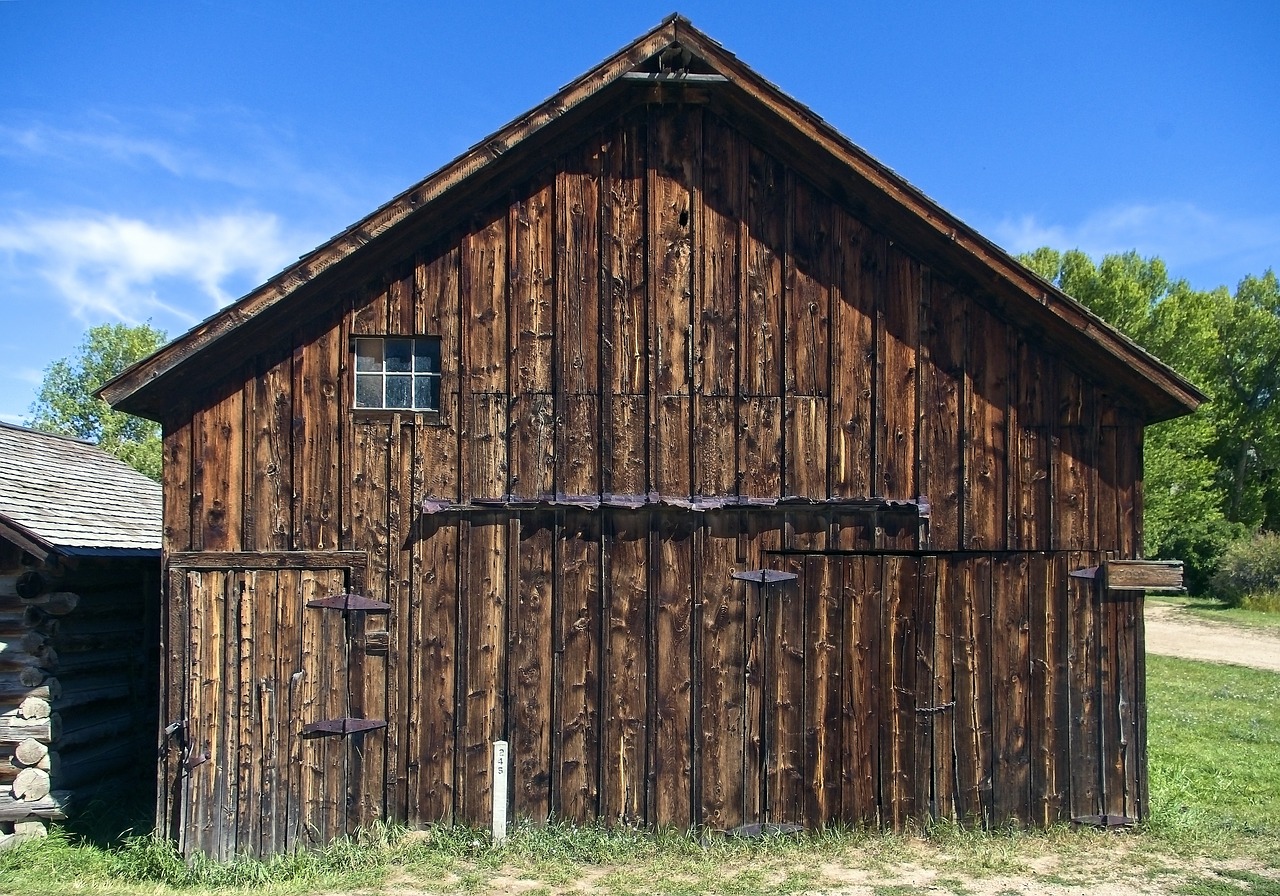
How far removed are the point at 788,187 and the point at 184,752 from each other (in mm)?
7733

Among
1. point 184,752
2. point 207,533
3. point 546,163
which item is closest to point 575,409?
point 546,163

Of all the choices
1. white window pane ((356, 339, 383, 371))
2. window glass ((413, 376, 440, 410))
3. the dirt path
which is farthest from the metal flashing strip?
the dirt path

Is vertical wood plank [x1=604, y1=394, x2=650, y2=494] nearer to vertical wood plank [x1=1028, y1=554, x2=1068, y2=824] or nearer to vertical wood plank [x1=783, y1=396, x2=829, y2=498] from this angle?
vertical wood plank [x1=783, y1=396, x2=829, y2=498]

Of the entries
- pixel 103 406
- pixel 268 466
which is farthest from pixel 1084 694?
pixel 103 406

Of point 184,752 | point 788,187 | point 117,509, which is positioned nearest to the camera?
point 184,752

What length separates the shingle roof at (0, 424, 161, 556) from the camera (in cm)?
917

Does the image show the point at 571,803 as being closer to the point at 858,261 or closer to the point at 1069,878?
the point at 1069,878

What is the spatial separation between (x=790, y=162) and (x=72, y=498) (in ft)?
31.6

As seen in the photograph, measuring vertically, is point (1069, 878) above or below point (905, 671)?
below

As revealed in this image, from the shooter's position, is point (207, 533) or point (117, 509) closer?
point (207, 533)

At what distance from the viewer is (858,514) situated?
336 inches

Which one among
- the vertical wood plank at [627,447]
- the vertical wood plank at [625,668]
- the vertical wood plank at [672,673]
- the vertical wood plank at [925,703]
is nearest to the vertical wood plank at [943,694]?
the vertical wood plank at [925,703]

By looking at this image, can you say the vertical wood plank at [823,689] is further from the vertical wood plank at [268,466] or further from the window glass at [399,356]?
the vertical wood plank at [268,466]

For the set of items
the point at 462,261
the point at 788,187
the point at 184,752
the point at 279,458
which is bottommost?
the point at 184,752
